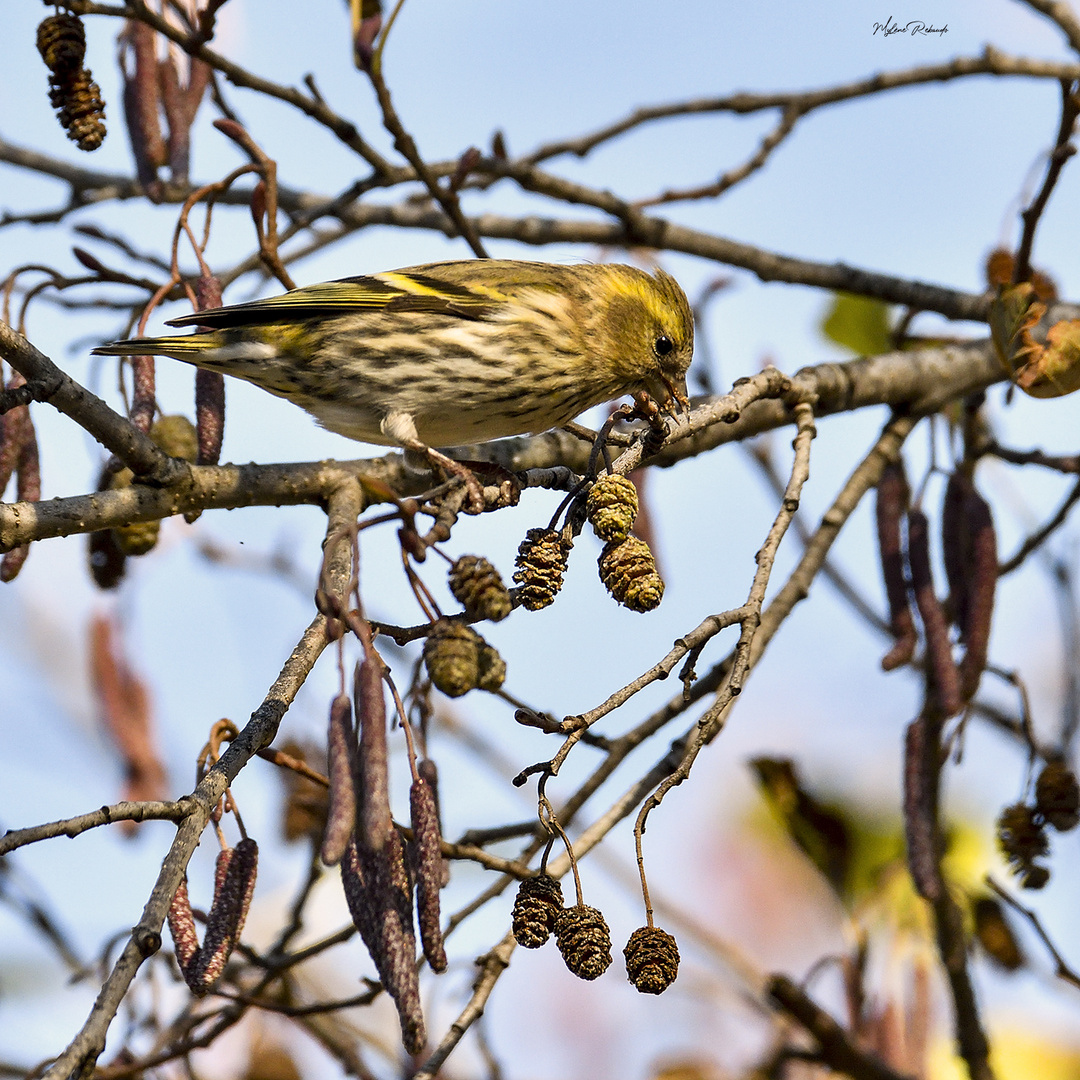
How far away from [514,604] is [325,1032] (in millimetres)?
2159

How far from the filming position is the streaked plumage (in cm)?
405

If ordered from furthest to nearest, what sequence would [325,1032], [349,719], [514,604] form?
1. [325,1032]
2. [514,604]
3. [349,719]

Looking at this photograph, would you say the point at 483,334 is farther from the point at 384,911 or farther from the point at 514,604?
the point at 384,911

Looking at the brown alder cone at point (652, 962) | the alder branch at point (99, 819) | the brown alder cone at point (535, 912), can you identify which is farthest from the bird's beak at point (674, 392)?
the alder branch at point (99, 819)

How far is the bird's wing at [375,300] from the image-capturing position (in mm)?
4008

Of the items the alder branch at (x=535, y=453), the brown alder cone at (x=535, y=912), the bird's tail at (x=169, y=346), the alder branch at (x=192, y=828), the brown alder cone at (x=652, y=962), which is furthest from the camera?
the bird's tail at (x=169, y=346)

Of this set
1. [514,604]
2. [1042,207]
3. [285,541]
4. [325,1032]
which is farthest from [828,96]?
[325,1032]

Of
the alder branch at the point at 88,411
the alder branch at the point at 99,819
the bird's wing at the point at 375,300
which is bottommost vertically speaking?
the alder branch at the point at 99,819

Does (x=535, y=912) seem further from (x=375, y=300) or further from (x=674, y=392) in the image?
(x=375, y=300)

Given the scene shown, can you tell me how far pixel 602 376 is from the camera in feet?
14.0

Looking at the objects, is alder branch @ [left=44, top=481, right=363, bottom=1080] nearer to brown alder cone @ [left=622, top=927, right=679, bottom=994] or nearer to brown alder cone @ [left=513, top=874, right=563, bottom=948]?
brown alder cone @ [left=513, top=874, right=563, bottom=948]

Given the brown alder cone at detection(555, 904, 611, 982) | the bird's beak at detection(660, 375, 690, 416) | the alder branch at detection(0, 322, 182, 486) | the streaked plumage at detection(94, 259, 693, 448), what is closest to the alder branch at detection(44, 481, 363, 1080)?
the alder branch at detection(0, 322, 182, 486)

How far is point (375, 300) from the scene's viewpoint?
171 inches

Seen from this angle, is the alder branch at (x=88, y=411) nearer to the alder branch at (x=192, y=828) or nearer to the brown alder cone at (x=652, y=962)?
the alder branch at (x=192, y=828)
